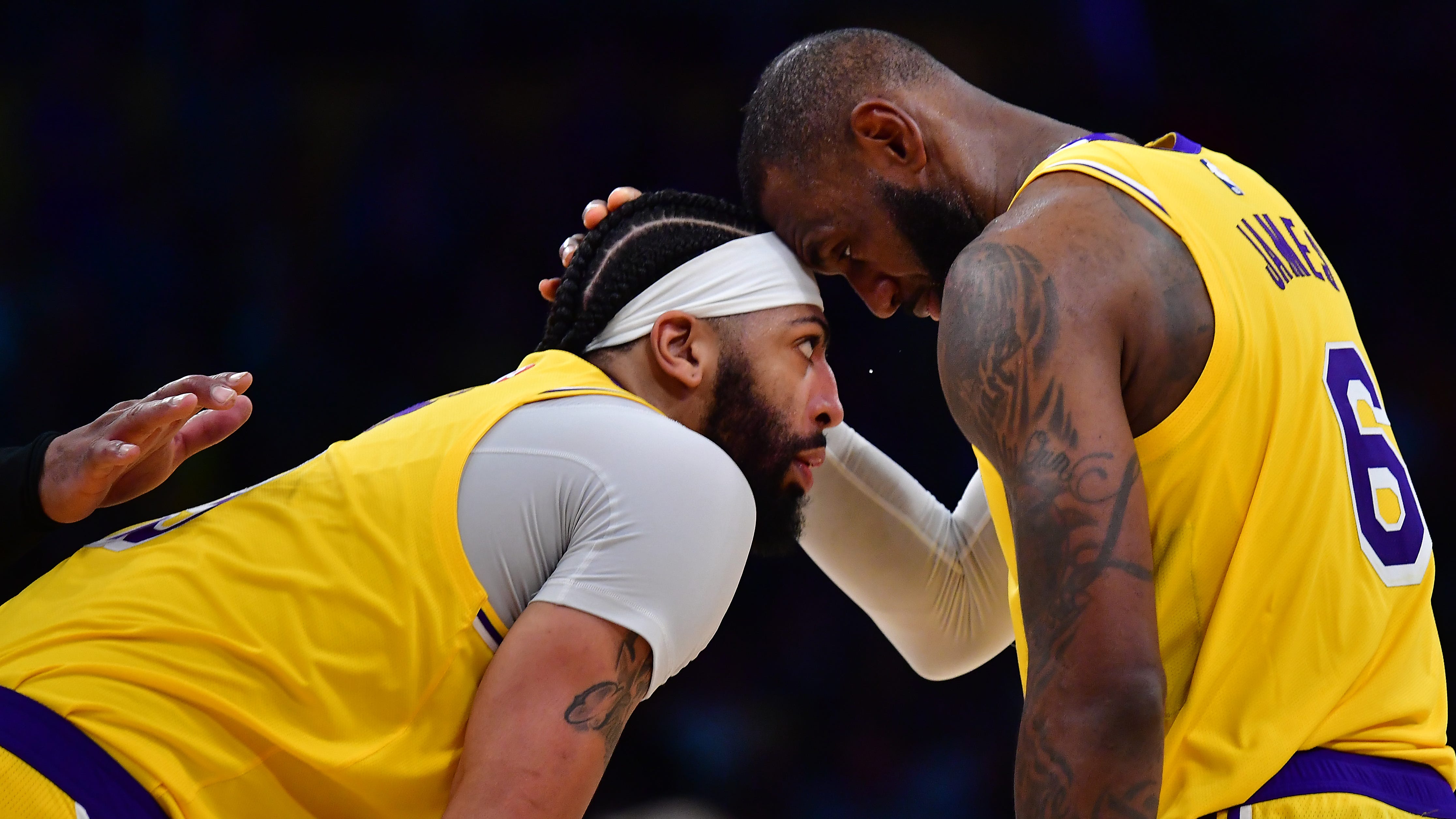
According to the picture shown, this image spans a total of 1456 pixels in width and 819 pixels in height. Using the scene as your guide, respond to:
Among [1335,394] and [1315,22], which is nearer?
[1335,394]

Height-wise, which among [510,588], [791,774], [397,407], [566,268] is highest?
[566,268]

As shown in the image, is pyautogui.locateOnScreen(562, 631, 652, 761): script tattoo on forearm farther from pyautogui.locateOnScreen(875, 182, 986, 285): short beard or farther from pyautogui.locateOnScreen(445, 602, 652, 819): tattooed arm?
pyautogui.locateOnScreen(875, 182, 986, 285): short beard

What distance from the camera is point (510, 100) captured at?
4625mm

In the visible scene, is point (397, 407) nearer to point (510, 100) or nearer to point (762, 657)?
point (510, 100)

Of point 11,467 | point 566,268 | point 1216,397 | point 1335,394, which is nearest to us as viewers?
point 1216,397

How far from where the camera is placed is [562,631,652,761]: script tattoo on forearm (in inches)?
59.9

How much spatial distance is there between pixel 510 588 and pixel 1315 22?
4.21 meters

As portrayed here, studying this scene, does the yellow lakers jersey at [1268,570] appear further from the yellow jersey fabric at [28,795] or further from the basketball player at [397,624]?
the yellow jersey fabric at [28,795]

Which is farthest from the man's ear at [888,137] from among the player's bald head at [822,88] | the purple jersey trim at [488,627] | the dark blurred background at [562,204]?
the dark blurred background at [562,204]

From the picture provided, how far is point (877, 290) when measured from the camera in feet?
7.40

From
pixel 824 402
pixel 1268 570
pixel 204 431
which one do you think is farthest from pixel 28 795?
pixel 1268 570

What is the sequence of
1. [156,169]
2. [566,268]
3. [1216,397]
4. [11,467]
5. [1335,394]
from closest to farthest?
[1216,397], [1335,394], [11,467], [566,268], [156,169]

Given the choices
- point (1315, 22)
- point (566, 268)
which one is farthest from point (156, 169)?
point (1315, 22)

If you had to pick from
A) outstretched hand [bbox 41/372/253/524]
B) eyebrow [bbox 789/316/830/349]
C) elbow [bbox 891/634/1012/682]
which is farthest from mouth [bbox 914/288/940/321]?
outstretched hand [bbox 41/372/253/524]
